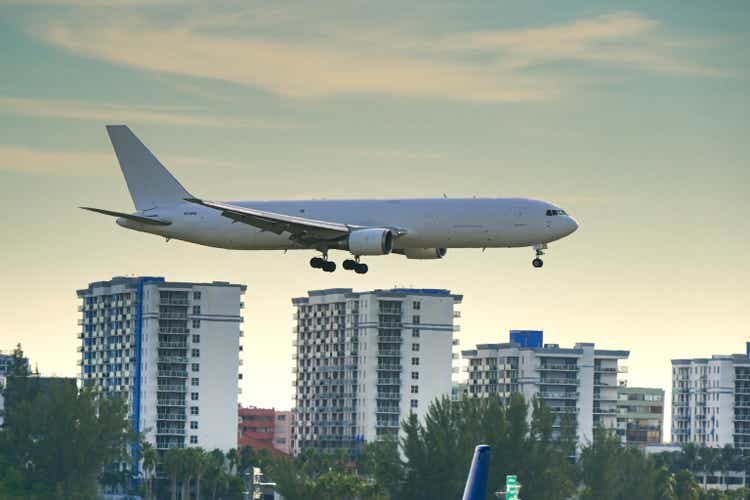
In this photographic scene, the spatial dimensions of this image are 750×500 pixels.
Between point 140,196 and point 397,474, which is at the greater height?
point 140,196

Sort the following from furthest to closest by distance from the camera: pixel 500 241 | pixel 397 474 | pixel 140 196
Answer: pixel 397 474
pixel 140 196
pixel 500 241

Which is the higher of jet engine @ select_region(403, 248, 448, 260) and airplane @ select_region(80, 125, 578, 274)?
airplane @ select_region(80, 125, 578, 274)

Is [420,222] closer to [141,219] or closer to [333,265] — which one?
[333,265]

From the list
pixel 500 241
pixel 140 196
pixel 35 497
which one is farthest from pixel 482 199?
pixel 35 497

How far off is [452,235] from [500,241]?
2921mm

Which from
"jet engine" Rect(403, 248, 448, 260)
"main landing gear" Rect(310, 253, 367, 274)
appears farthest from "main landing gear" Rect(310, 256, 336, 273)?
"jet engine" Rect(403, 248, 448, 260)

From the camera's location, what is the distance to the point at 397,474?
7554 inches

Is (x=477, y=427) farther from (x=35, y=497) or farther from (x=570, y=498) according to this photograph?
(x=35, y=497)

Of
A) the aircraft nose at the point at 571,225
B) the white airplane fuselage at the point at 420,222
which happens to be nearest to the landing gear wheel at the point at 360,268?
the white airplane fuselage at the point at 420,222

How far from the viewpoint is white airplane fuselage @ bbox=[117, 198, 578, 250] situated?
108m

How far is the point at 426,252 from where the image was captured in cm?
11519

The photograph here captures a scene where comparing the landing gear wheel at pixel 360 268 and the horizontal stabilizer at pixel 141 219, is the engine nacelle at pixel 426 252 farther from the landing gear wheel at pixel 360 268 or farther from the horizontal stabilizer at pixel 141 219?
the horizontal stabilizer at pixel 141 219

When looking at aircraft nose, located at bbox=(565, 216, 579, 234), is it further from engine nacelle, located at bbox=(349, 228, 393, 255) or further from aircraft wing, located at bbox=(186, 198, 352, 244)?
aircraft wing, located at bbox=(186, 198, 352, 244)

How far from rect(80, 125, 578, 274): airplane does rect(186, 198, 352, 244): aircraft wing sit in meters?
0.06
